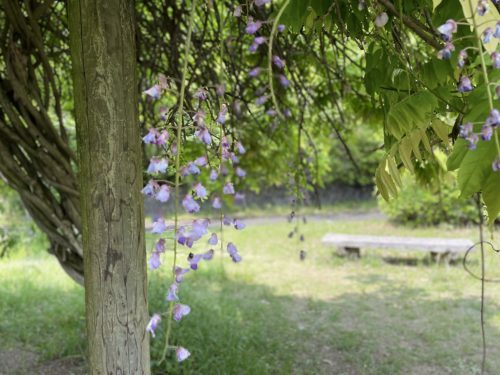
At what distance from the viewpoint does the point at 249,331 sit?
152 inches

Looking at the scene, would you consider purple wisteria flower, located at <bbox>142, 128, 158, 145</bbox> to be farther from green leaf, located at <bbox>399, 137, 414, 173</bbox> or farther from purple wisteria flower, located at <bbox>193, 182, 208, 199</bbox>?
green leaf, located at <bbox>399, 137, 414, 173</bbox>

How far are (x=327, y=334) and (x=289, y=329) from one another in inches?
10.9

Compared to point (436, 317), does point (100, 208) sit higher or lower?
higher

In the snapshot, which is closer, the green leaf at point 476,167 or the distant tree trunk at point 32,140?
the green leaf at point 476,167

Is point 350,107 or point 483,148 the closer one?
point 483,148

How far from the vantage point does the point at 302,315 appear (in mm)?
4559

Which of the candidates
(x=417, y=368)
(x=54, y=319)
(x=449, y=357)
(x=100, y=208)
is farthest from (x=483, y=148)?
(x=54, y=319)

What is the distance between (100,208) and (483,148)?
0.75 meters

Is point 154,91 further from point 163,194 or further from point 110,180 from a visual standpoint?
point 110,180

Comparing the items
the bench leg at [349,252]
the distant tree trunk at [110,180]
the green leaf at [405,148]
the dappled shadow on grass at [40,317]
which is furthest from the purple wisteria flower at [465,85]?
the bench leg at [349,252]

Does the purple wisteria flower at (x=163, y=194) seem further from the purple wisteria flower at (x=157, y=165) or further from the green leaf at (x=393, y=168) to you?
the green leaf at (x=393, y=168)

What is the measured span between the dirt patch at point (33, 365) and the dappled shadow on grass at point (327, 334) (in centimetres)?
46

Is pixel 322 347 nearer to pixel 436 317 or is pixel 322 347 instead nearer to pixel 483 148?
pixel 436 317

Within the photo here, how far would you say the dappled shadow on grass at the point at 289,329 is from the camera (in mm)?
3299
